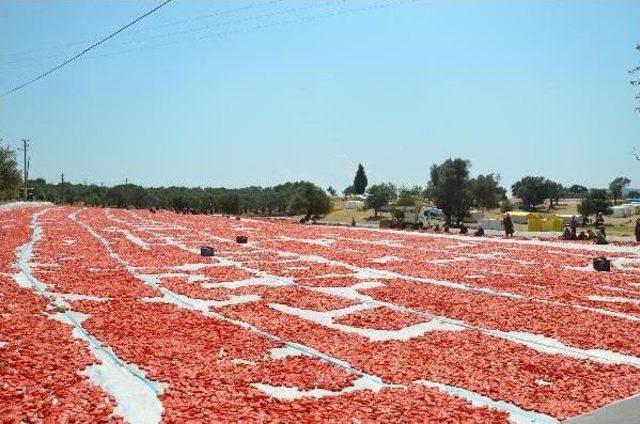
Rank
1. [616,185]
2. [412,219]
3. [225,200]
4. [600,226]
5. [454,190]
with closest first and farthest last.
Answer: [600,226]
[412,219]
[454,190]
[225,200]
[616,185]

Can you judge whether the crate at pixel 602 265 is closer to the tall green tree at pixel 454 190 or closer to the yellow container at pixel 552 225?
the yellow container at pixel 552 225

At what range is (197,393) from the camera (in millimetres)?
8805

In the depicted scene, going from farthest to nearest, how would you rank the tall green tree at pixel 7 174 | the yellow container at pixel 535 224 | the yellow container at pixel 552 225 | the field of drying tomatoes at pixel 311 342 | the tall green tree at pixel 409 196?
1. the tall green tree at pixel 409 196
2. the tall green tree at pixel 7 174
3. the yellow container at pixel 552 225
4. the yellow container at pixel 535 224
5. the field of drying tomatoes at pixel 311 342

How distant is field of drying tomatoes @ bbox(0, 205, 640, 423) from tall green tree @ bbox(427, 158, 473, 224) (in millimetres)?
64748

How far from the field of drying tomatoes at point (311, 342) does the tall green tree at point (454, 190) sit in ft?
212

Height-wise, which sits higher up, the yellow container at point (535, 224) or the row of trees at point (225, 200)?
the row of trees at point (225, 200)

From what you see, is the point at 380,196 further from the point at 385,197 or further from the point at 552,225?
the point at 552,225

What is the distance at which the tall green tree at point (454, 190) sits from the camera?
3541 inches

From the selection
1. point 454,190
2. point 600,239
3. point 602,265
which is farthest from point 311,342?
point 454,190

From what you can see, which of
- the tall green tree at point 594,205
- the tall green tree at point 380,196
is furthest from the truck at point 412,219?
the tall green tree at point 380,196

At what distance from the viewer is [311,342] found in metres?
12.5

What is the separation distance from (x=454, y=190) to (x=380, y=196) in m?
34.8

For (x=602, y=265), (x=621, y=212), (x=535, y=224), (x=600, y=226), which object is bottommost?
(x=602, y=265)

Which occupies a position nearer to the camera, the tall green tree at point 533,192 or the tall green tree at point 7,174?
the tall green tree at point 7,174
